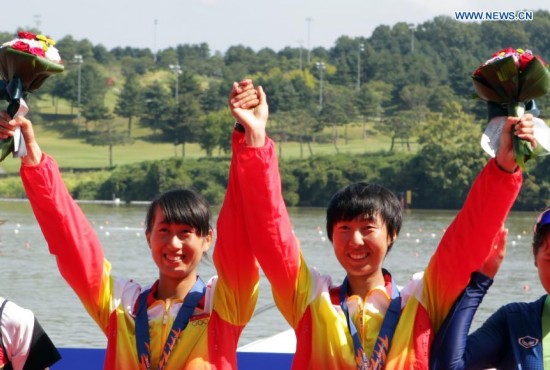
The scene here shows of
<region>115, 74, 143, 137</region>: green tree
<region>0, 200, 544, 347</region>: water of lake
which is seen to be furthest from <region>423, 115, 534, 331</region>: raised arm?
<region>115, 74, 143, 137</region>: green tree

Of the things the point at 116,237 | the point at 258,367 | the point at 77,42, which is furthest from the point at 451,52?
the point at 258,367

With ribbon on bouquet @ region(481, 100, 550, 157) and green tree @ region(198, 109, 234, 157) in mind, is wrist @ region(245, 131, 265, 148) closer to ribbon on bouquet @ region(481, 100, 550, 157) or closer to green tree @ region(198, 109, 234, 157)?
ribbon on bouquet @ region(481, 100, 550, 157)

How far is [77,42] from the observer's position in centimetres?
8525

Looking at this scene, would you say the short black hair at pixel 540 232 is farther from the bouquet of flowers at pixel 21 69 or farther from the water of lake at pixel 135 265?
the water of lake at pixel 135 265

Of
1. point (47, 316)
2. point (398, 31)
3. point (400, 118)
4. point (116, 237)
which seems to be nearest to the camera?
point (47, 316)

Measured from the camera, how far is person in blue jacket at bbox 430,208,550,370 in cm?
266

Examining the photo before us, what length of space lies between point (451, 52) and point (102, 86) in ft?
93.2

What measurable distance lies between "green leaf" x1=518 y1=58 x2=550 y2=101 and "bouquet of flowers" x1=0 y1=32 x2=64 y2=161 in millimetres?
1140

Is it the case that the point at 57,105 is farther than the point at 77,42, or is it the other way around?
the point at 77,42

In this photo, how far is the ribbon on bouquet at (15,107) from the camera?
8.86 ft

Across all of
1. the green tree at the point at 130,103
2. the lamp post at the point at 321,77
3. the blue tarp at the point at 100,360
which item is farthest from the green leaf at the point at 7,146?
the lamp post at the point at 321,77

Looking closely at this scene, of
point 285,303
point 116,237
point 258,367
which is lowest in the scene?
point 116,237

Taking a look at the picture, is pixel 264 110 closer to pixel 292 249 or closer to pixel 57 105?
pixel 292 249

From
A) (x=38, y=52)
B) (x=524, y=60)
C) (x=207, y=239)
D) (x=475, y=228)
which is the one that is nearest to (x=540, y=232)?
(x=475, y=228)
